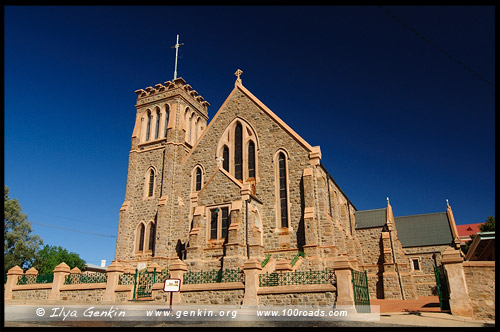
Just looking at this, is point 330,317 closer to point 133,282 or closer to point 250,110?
point 133,282

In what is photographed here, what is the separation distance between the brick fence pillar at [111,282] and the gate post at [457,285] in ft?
49.8

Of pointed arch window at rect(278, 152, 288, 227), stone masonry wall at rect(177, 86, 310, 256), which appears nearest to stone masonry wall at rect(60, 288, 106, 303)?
stone masonry wall at rect(177, 86, 310, 256)

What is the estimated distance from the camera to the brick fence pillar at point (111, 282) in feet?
59.6

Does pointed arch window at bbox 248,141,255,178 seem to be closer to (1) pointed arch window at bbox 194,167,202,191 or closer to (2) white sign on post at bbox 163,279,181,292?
(1) pointed arch window at bbox 194,167,202,191

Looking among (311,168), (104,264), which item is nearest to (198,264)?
(311,168)

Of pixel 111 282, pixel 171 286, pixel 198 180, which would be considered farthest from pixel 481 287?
pixel 198 180

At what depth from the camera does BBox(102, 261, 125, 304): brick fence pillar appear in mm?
18169

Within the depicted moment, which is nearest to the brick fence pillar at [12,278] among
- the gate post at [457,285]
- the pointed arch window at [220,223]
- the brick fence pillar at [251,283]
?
the pointed arch window at [220,223]

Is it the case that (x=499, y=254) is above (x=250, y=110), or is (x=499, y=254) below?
below

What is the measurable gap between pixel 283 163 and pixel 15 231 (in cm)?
3261

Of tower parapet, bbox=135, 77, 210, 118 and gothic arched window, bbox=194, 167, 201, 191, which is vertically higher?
tower parapet, bbox=135, 77, 210, 118

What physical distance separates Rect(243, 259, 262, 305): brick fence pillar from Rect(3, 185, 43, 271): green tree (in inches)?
1329

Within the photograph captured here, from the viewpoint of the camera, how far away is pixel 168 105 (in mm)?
30234

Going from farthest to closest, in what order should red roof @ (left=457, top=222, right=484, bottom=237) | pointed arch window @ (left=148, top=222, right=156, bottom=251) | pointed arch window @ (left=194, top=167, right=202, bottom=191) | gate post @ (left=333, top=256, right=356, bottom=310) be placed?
red roof @ (left=457, top=222, right=484, bottom=237) < pointed arch window @ (left=194, top=167, right=202, bottom=191) < pointed arch window @ (left=148, top=222, right=156, bottom=251) < gate post @ (left=333, top=256, right=356, bottom=310)
